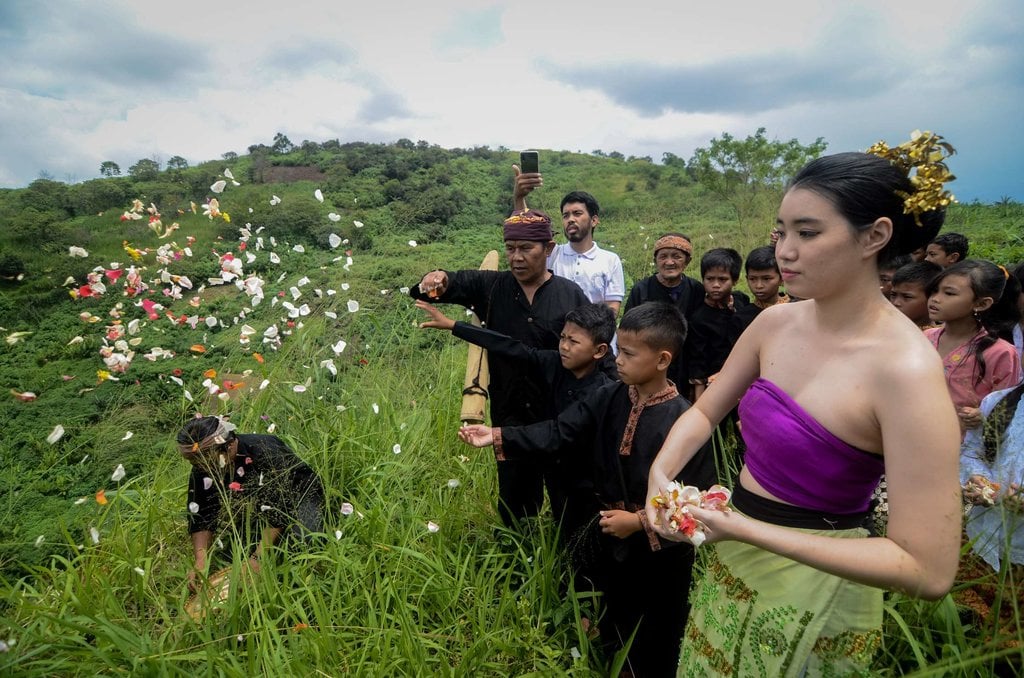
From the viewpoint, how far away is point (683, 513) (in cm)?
122

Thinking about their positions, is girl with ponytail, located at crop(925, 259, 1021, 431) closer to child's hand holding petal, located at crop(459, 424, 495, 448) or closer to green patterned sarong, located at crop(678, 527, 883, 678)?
green patterned sarong, located at crop(678, 527, 883, 678)

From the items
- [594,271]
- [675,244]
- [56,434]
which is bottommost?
[56,434]

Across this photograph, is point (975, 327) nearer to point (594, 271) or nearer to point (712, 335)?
point (712, 335)

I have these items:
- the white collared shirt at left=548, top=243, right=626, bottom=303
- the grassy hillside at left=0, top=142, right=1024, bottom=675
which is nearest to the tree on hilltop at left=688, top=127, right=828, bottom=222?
the grassy hillside at left=0, top=142, right=1024, bottom=675

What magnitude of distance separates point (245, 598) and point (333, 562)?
43 cm

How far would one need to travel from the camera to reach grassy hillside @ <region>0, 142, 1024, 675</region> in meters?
2.16

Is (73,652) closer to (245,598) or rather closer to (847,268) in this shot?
(245,598)

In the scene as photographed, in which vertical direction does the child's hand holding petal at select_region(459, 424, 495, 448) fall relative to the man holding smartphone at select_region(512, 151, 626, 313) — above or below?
below

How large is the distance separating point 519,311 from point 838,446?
223 centimetres

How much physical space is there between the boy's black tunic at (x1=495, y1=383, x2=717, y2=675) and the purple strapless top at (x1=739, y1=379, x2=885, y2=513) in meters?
0.75

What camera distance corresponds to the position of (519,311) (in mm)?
3293

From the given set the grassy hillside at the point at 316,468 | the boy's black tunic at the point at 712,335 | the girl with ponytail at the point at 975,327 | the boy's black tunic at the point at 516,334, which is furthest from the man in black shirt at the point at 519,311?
the girl with ponytail at the point at 975,327

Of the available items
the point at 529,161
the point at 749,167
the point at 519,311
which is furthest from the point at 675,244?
the point at 749,167

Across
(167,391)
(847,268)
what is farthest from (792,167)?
(847,268)
